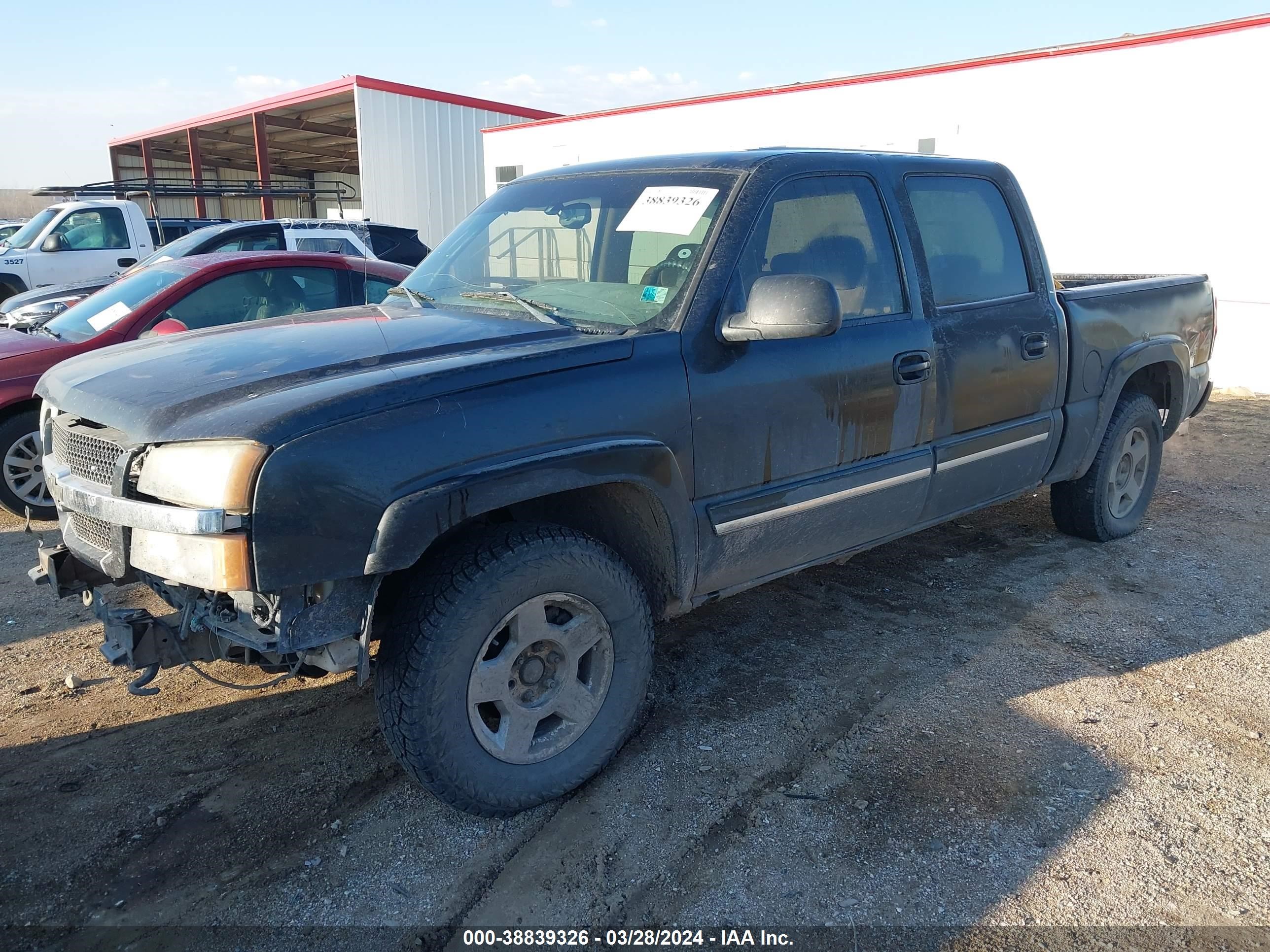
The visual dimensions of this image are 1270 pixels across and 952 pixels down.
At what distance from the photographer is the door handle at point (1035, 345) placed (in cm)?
412

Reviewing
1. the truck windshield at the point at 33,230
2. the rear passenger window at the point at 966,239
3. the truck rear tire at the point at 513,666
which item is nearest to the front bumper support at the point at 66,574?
the truck rear tire at the point at 513,666

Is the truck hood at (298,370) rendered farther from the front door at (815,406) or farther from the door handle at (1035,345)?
the door handle at (1035,345)

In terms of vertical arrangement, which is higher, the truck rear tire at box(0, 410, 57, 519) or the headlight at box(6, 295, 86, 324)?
the headlight at box(6, 295, 86, 324)

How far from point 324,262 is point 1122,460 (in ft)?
18.2

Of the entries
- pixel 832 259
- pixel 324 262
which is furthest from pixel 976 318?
pixel 324 262

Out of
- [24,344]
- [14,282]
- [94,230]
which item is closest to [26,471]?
[24,344]

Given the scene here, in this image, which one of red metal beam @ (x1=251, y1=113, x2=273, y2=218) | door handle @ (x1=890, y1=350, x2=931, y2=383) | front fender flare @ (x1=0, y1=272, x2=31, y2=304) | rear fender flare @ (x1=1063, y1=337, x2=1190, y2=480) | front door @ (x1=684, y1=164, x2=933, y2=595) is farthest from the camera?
red metal beam @ (x1=251, y1=113, x2=273, y2=218)

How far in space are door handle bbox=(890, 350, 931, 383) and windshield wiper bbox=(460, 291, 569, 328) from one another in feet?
4.33

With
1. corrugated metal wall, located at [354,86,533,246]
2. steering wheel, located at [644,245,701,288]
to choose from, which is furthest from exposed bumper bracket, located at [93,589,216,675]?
corrugated metal wall, located at [354,86,533,246]

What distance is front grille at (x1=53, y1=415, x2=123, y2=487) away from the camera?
258 cm

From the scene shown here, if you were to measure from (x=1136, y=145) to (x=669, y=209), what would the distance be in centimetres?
974

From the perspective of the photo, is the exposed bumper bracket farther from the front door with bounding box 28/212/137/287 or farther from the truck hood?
the front door with bounding box 28/212/137/287

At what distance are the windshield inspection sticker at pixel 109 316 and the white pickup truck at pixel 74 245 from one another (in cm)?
750

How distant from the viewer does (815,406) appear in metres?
3.27
